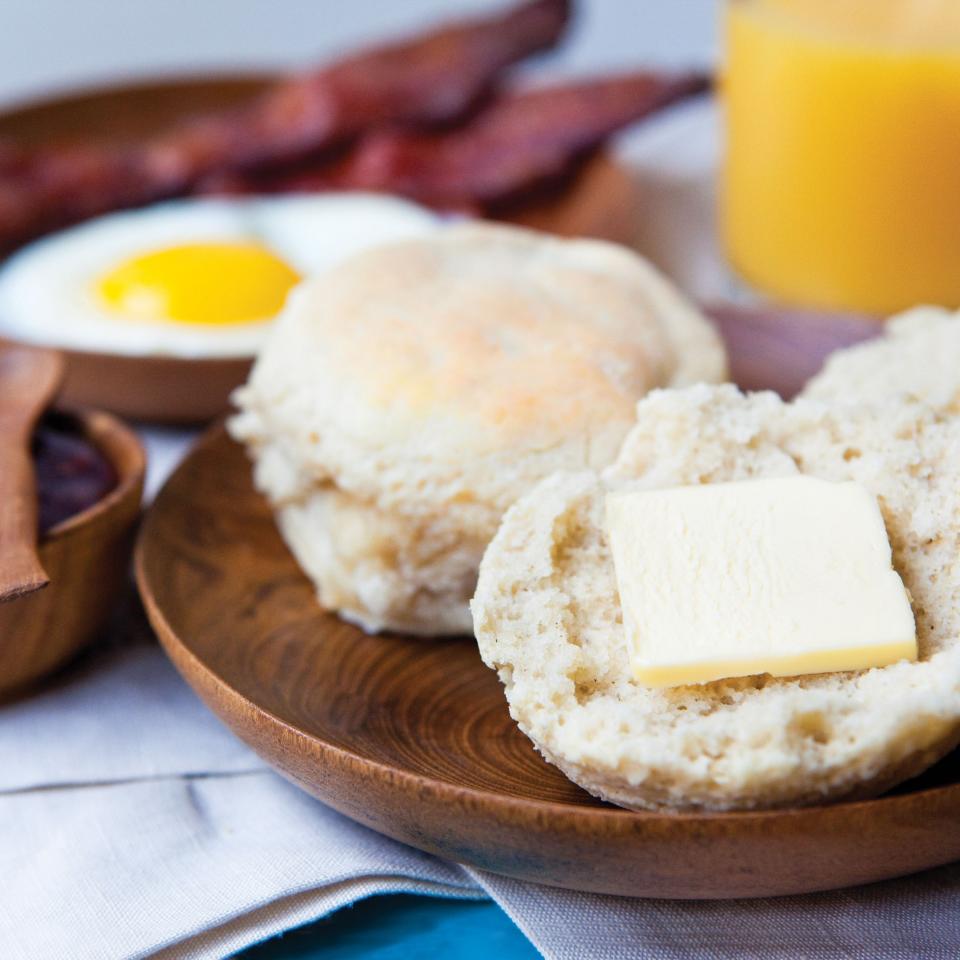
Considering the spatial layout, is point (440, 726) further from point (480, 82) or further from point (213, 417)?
point (480, 82)

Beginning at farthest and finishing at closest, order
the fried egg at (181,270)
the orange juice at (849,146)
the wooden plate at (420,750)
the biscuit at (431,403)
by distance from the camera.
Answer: the fried egg at (181,270) → the orange juice at (849,146) → the biscuit at (431,403) → the wooden plate at (420,750)

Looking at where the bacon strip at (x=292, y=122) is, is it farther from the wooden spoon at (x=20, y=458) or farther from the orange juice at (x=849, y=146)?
the wooden spoon at (x=20, y=458)

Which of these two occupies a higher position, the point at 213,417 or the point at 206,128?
the point at 206,128

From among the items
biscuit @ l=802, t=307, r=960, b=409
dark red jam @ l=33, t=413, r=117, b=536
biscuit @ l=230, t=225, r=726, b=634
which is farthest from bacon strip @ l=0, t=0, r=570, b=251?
biscuit @ l=802, t=307, r=960, b=409

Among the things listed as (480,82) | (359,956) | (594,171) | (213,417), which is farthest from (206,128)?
(359,956)

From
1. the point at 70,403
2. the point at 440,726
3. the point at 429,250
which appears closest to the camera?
the point at 440,726

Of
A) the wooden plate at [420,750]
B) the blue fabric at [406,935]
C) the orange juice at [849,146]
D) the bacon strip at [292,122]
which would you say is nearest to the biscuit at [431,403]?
the wooden plate at [420,750]
